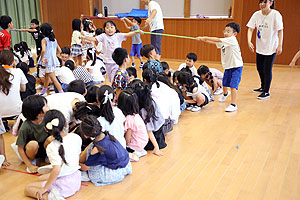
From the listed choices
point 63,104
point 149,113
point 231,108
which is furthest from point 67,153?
point 231,108

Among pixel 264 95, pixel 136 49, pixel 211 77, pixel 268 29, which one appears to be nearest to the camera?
pixel 268 29

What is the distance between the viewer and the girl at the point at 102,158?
212 cm

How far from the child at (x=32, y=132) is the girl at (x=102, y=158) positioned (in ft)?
1.23

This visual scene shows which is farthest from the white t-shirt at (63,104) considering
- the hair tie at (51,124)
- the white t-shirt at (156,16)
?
the white t-shirt at (156,16)

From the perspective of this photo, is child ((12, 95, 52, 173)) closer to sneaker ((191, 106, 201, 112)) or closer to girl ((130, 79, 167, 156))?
girl ((130, 79, 167, 156))

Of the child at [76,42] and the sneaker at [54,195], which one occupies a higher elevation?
the child at [76,42]

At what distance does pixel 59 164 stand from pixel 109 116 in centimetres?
55

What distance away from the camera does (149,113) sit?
2.76 meters

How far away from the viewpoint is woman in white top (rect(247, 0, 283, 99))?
4.12 m

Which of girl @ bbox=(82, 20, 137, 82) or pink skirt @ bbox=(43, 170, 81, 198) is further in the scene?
girl @ bbox=(82, 20, 137, 82)

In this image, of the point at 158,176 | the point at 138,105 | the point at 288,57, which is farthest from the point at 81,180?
the point at 288,57

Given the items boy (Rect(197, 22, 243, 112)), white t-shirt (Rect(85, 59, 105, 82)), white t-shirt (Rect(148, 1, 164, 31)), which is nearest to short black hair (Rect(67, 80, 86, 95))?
boy (Rect(197, 22, 243, 112))

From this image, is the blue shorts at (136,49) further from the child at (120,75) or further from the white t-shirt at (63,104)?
the white t-shirt at (63,104)

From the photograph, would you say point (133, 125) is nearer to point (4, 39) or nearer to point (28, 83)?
point (28, 83)
